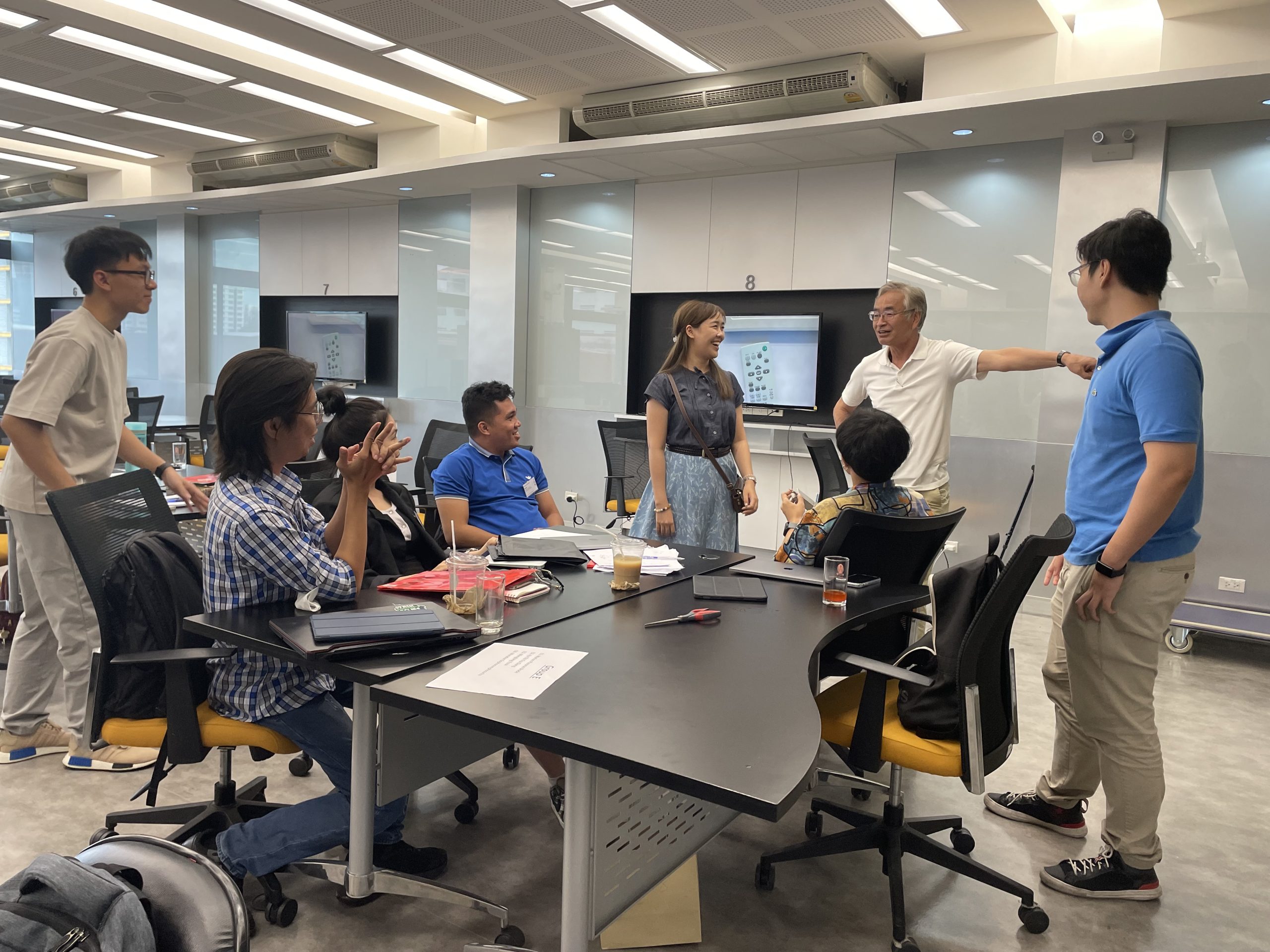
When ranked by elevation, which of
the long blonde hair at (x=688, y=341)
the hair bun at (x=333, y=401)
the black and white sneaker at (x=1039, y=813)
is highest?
the long blonde hair at (x=688, y=341)

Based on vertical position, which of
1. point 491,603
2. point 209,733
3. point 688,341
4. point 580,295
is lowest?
point 209,733

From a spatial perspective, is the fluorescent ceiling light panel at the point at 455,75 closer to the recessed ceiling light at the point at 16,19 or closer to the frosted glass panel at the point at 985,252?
the recessed ceiling light at the point at 16,19

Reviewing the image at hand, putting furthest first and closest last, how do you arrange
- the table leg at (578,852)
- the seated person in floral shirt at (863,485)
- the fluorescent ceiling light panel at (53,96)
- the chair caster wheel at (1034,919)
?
the fluorescent ceiling light panel at (53,96)
the seated person in floral shirt at (863,485)
the chair caster wheel at (1034,919)
the table leg at (578,852)

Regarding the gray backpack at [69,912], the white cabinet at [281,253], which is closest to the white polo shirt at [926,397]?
the gray backpack at [69,912]

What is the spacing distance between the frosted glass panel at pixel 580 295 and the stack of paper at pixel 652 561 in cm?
425

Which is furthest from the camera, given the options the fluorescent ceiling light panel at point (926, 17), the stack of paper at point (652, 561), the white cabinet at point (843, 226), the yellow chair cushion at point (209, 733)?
the white cabinet at point (843, 226)

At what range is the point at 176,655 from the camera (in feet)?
6.35

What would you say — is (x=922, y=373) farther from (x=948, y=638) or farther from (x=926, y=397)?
(x=948, y=638)

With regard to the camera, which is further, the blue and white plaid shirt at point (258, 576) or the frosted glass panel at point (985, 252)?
the frosted glass panel at point (985, 252)

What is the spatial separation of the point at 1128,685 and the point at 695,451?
178cm

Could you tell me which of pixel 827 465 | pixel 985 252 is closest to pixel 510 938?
pixel 827 465

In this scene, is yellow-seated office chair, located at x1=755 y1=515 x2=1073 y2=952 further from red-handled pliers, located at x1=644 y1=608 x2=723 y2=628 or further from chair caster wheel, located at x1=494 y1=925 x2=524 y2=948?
chair caster wheel, located at x1=494 y1=925 x2=524 y2=948

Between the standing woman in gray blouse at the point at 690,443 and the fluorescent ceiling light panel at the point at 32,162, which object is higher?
the fluorescent ceiling light panel at the point at 32,162

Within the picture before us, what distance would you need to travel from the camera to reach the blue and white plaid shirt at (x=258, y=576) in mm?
1989
